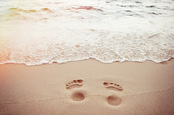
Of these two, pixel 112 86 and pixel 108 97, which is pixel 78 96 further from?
pixel 112 86

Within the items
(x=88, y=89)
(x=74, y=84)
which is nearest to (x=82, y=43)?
(x=74, y=84)

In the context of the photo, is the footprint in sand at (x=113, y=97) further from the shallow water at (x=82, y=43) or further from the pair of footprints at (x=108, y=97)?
the shallow water at (x=82, y=43)

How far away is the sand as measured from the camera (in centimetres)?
148

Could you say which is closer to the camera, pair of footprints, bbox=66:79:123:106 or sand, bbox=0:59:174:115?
sand, bbox=0:59:174:115

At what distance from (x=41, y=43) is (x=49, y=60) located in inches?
28.6

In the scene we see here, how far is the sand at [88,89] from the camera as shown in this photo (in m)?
1.48

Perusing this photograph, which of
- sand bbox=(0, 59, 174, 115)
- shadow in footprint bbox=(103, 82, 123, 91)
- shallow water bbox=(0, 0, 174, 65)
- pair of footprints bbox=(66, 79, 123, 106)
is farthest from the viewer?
shallow water bbox=(0, 0, 174, 65)

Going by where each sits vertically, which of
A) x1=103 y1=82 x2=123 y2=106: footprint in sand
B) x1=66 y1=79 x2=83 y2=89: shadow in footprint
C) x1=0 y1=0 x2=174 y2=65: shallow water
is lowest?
x1=103 y1=82 x2=123 y2=106: footprint in sand

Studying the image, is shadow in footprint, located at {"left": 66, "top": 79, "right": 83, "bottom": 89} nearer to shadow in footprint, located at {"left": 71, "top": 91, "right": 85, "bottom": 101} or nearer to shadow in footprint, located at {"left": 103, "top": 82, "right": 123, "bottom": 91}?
shadow in footprint, located at {"left": 71, "top": 91, "right": 85, "bottom": 101}

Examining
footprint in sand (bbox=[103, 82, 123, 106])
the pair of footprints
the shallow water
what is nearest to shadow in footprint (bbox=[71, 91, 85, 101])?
the pair of footprints

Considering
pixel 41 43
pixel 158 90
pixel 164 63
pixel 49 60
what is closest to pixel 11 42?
pixel 41 43

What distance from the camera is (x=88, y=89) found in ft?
5.74

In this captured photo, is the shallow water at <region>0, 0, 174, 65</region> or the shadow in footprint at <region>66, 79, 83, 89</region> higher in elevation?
the shallow water at <region>0, 0, 174, 65</region>

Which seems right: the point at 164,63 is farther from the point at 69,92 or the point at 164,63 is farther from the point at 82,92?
the point at 69,92
